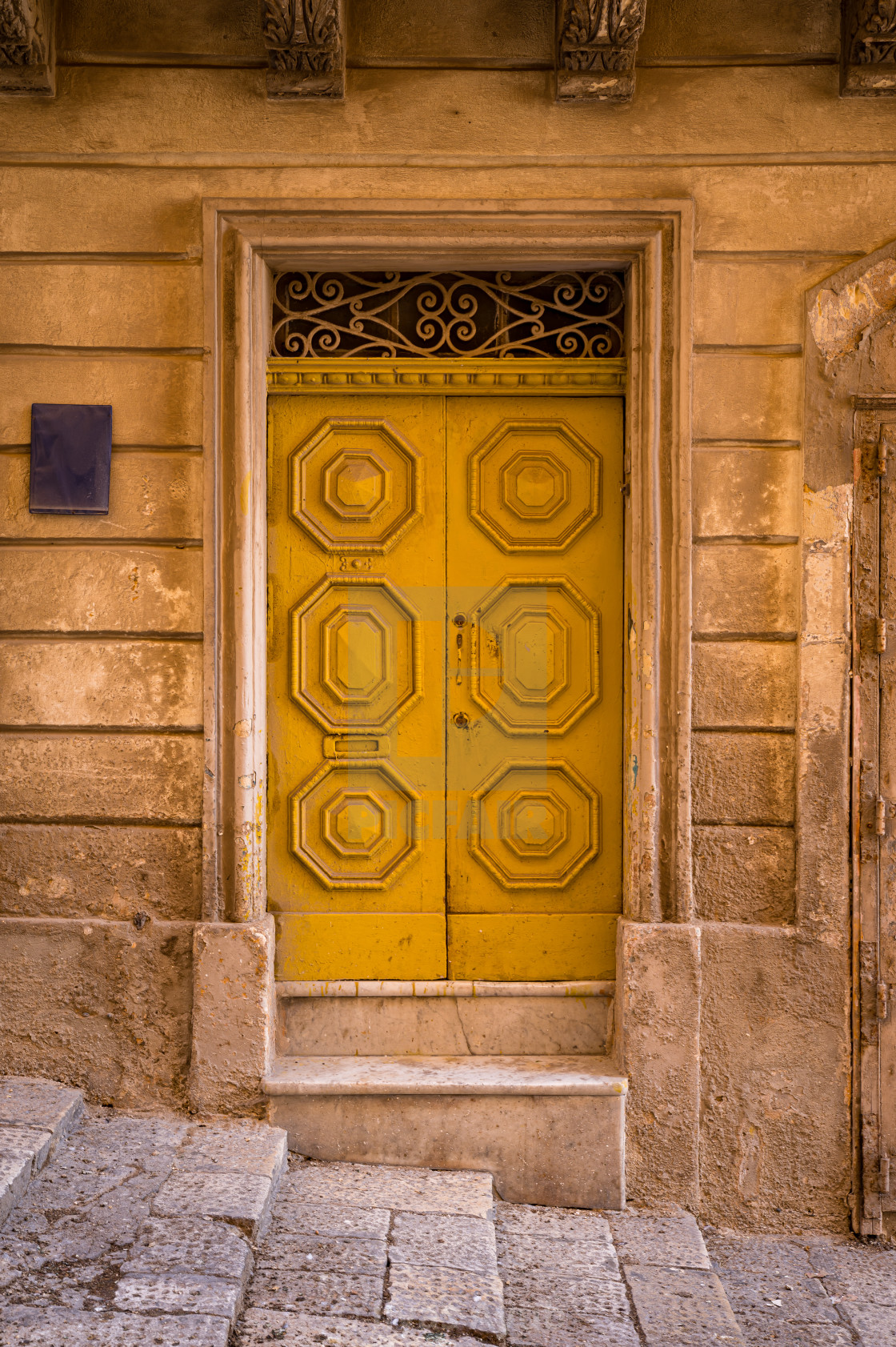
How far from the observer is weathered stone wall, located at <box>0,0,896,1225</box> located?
137 inches

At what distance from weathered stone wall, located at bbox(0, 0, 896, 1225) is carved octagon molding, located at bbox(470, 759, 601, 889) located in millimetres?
479

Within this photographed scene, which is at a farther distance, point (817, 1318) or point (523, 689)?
point (523, 689)

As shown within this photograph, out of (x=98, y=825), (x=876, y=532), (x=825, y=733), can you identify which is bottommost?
(x=98, y=825)

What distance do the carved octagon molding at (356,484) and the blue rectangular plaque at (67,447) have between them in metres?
0.72

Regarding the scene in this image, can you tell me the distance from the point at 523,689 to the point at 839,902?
4.76 feet

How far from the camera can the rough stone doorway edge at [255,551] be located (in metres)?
3.44

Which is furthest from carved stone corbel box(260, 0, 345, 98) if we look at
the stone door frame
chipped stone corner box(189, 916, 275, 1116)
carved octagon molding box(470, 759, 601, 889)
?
chipped stone corner box(189, 916, 275, 1116)

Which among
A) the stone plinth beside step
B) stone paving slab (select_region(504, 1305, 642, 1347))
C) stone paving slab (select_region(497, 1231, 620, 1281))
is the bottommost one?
stone paving slab (select_region(497, 1231, 620, 1281))

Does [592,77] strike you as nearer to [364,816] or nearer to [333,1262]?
[364,816]

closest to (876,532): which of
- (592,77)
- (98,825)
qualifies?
(592,77)

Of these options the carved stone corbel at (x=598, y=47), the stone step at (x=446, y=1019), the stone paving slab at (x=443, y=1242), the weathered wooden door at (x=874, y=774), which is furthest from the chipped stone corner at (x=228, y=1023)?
the carved stone corbel at (x=598, y=47)

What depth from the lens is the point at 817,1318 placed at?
304cm

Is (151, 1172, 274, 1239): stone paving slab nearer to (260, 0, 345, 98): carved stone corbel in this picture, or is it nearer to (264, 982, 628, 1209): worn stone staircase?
(264, 982, 628, 1209): worn stone staircase

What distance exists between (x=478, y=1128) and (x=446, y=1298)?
2.67ft
